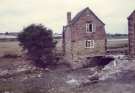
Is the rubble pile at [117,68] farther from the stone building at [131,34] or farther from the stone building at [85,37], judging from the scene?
the stone building at [85,37]

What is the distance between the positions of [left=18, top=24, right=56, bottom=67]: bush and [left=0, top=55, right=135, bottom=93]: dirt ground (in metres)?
2.03

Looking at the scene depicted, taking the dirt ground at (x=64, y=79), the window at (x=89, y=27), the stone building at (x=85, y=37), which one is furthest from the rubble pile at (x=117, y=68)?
the window at (x=89, y=27)

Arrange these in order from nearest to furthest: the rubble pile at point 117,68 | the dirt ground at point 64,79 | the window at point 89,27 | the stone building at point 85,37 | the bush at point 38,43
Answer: the dirt ground at point 64,79, the rubble pile at point 117,68, the bush at point 38,43, the stone building at point 85,37, the window at point 89,27

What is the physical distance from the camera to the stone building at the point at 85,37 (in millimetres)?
58603

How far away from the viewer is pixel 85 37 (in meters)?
59.4

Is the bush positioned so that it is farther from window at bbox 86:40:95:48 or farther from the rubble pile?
the rubble pile

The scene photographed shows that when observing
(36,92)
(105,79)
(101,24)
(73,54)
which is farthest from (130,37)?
(36,92)

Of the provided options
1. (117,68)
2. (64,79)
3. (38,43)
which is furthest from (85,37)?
(64,79)

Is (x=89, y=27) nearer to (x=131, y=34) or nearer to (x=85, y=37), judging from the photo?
(x=85, y=37)

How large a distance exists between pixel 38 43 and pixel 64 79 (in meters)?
12.4

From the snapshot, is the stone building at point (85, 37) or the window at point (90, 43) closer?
the stone building at point (85, 37)

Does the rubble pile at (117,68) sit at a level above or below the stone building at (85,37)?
below

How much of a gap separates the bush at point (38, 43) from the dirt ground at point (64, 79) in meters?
2.03

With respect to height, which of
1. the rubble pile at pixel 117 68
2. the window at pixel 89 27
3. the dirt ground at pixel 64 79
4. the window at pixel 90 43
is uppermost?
the window at pixel 89 27
